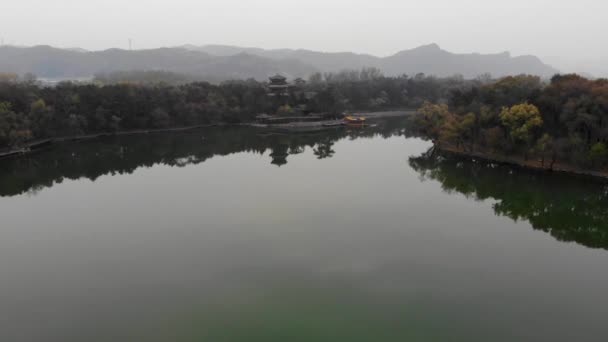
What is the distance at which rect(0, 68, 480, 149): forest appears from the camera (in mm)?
33562

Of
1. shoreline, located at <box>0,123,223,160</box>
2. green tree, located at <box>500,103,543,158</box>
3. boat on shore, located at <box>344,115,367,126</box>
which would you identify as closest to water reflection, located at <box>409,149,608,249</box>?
green tree, located at <box>500,103,543,158</box>

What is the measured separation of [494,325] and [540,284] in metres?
2.72

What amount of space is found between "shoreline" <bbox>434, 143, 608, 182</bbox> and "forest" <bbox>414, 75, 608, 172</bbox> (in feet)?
0.34

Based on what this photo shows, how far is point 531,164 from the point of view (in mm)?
24094

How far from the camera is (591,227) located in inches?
618

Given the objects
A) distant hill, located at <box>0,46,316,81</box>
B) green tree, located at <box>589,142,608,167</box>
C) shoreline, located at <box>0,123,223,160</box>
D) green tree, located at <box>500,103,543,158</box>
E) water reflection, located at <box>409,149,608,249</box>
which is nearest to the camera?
water reflection, located at <box>409,149,608,249</box>

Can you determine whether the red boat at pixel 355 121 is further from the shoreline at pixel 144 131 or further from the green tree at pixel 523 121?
the green tree at pixel 523 121

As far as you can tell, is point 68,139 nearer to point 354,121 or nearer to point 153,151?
point 153,151

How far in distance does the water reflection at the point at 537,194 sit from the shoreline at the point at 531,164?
73cm

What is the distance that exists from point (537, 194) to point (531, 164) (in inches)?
202

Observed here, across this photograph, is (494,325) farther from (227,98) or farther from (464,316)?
(227,98)

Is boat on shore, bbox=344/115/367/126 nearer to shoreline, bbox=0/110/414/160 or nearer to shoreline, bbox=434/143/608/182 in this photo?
shoreline, bbox=0/110/414/160

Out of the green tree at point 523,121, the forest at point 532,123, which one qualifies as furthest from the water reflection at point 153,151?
the green tree at point 523,121

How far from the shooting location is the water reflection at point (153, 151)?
24609mm
